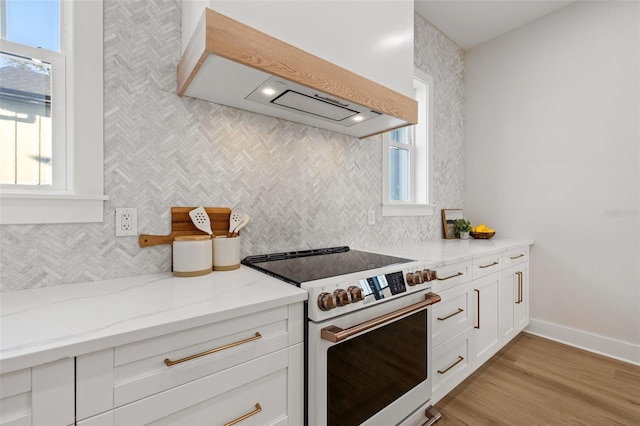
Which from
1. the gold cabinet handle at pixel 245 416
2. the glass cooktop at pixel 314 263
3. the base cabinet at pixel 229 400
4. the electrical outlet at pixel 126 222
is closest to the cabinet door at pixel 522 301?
the glass cooktop at pixel 314 263

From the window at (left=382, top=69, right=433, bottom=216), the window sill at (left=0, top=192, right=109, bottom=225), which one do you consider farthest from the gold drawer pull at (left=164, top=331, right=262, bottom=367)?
the window at (left=382, top=69, right=433, bottom=216)

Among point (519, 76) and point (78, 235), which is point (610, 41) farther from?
point (78, 235)

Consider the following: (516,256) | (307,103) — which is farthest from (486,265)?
(307,103)

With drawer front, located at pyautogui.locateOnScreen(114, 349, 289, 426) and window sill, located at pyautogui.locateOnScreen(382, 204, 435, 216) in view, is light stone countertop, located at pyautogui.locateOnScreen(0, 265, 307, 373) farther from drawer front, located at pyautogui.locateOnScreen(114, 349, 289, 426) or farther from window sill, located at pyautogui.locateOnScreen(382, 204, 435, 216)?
window sill, located at pyautogui.locateOnScreen(382, 204, 435, 216)

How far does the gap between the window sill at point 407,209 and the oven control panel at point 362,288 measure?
839mm

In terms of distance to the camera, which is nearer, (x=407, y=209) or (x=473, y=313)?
(x=473, y=313)

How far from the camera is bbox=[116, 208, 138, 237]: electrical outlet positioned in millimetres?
1230

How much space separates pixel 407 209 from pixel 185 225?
182 cm

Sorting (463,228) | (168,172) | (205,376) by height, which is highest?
(168,172)

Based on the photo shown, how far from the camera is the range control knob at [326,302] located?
3.52 ft

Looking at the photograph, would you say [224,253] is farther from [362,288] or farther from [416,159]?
[416,159]

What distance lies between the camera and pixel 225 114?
152 cm

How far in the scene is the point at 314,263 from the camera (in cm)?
154

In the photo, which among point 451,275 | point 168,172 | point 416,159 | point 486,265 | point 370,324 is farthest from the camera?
point 416,159
